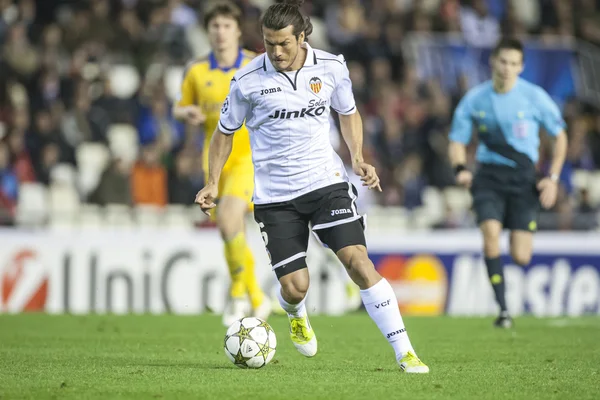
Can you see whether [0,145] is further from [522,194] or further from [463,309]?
[522,194]

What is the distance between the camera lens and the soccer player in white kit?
7379mm

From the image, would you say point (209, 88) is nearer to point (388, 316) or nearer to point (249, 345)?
point (249, 345)

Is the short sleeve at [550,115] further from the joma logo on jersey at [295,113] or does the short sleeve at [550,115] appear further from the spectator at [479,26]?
the spectator at [479,26]

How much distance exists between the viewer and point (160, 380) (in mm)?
6945

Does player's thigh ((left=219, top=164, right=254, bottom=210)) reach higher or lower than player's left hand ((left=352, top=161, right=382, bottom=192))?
lower

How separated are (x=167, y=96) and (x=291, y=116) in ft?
38.5

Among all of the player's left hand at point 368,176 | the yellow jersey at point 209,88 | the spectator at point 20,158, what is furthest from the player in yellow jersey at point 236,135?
the spectator at point 20,158

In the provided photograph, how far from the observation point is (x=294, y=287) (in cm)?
786

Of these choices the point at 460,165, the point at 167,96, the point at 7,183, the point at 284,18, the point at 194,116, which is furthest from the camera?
the point at 167,96

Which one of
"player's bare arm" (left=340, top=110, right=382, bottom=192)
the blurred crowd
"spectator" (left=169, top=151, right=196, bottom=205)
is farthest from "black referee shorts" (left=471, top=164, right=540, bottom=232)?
"spectator" (left=169, top=151, right=196, bottom=205)

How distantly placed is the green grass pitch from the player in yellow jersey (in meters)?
0.51

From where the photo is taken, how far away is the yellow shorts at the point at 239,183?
1070 cm

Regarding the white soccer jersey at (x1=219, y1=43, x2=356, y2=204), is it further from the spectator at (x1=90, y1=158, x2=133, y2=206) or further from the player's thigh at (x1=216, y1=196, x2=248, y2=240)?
the spectator at (x1=90, y1=158, x2=133, y2=206)

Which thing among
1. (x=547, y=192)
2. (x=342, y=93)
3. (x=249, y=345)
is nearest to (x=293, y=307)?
(x=249, y=345)
